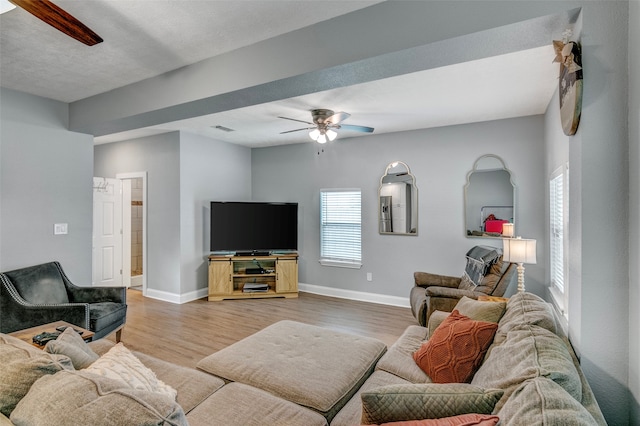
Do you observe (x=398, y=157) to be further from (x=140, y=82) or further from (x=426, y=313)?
(x=140, y=82)

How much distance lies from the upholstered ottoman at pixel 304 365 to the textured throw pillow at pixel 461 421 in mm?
689

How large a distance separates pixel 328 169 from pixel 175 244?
2.73 m

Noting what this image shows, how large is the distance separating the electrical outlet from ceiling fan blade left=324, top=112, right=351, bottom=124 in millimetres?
3107

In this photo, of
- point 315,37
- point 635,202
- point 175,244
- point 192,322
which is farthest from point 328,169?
point 635,202

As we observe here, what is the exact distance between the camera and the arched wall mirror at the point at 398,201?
200 inches

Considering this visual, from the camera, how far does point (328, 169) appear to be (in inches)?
229

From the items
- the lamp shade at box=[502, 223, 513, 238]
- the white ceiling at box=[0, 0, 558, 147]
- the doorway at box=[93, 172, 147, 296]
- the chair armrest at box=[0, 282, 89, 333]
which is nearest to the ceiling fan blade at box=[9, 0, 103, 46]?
the white ceiling at box=[0, 0, 558, 147]

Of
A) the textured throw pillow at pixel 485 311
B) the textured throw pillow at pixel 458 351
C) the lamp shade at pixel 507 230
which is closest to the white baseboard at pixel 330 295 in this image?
the lamp shade at pixel 507 230

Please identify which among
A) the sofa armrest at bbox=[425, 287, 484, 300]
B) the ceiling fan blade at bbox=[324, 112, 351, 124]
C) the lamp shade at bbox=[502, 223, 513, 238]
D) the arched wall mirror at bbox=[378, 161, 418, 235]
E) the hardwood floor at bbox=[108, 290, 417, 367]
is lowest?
the hardwood floor at bbox=[108, 290, 417, 367]

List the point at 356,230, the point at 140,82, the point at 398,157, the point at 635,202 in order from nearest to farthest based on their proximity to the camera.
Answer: the point at 635,202
the point at 140,82
the point at 398,157
the point at 356,230

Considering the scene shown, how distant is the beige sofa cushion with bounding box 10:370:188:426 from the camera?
2.96 feet

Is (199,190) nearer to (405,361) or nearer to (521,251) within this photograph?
(405,361)

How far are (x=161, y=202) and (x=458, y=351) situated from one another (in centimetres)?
499

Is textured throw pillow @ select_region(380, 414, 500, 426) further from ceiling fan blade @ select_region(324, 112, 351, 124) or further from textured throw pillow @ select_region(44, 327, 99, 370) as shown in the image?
ceiling fan blade @ select_region(324, 112, 351, 124)
